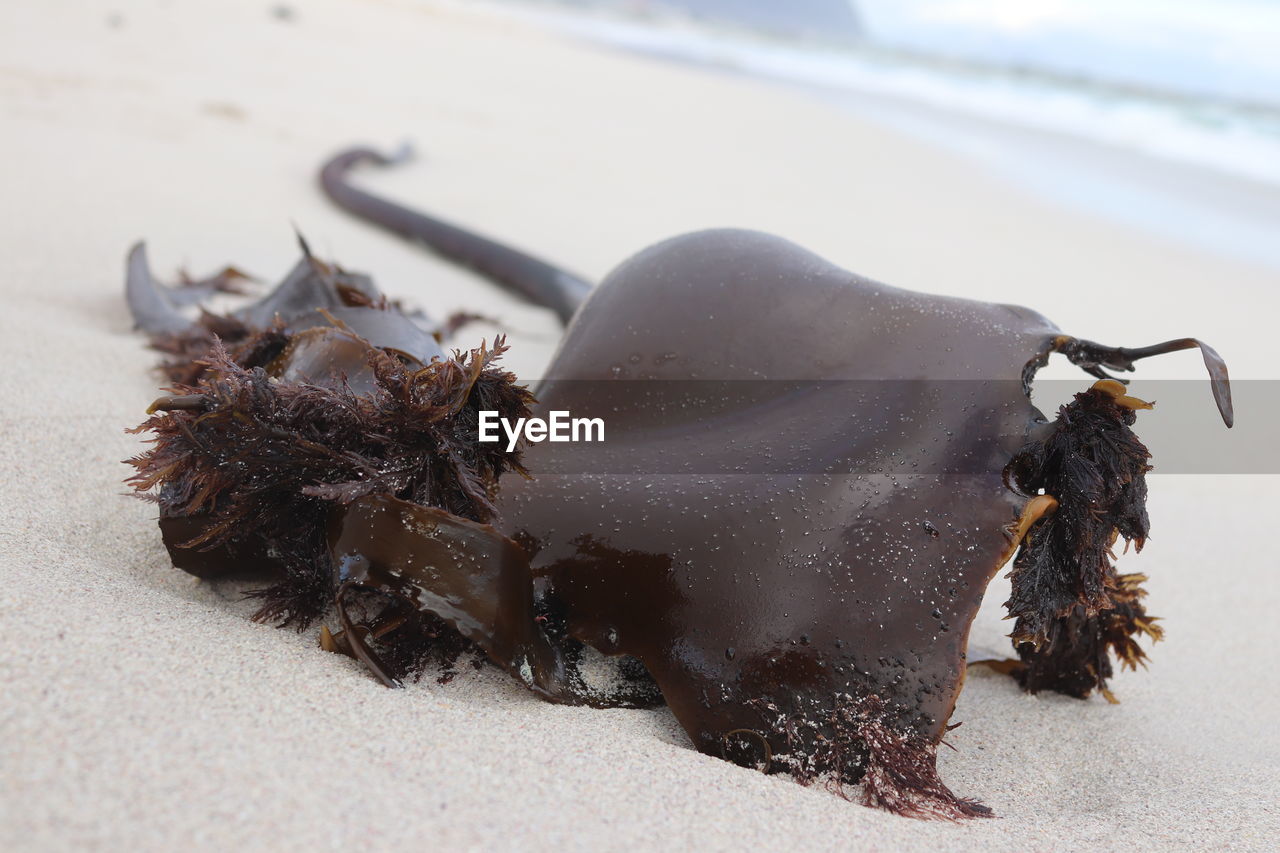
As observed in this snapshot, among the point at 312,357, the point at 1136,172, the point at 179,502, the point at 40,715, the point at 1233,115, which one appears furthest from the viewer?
the point at 1233,115

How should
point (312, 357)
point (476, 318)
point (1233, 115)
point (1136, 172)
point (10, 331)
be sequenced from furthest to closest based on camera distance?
point (1233, 115) < point (1136, 172) < point (476, 318) < point (10, 331) < point (312, 357)

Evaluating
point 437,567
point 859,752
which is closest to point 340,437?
point 437,567

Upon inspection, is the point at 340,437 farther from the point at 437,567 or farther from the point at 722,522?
the point at 722,522

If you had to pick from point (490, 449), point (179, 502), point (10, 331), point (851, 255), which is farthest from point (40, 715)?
point (851, 255)

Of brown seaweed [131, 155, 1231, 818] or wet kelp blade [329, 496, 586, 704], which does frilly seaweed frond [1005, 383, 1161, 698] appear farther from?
wet kelp blade [329, 496, 586, 704]

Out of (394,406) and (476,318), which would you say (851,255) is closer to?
(476,318)

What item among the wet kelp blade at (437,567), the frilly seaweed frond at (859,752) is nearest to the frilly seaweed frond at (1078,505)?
the frilly seaweed frond at (859,752)
